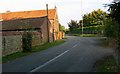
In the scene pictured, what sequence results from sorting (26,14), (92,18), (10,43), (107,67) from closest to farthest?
(107,67) < (10,43) < (26,14) < (92,18)

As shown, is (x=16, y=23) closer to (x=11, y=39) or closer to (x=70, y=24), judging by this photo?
(x=11, y=39)

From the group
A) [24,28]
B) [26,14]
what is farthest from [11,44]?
[26,14]

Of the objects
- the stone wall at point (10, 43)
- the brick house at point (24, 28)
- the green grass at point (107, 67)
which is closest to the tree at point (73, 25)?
the brick house at point (24, 28)

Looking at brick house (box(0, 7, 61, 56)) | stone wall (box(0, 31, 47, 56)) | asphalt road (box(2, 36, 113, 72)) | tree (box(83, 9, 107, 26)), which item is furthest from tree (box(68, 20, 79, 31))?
asphalt road (box(2, 36, 113, 72))

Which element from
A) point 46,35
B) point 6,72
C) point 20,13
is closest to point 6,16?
point 20,13

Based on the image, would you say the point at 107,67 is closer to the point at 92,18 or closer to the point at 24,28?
the point at 24,28

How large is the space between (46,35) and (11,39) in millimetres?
25461

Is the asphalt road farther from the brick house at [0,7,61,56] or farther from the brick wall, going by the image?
the brick house at [0,7,61,56]

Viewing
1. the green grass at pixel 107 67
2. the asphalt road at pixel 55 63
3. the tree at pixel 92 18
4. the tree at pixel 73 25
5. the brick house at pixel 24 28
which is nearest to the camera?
the green grass at pixel 107 67

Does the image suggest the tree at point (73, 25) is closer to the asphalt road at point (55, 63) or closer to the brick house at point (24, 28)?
the brick house at point (24, 28)

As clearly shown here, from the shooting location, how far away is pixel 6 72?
16359 mm

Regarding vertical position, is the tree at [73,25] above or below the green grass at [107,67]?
above

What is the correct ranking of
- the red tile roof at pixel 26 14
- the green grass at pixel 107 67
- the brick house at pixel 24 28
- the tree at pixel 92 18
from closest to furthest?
the green grass at pixel 107 67, the brick house at pixel 24 28, the red tile roof at pixel 26 14, the tree at pixel 92 18

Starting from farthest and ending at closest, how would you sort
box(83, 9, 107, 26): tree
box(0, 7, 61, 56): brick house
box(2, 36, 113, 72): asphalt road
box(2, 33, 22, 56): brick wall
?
box(83, 9, 107, 26): tree, box(0, 7, 61, 56): brick house, box(2, 33, 22, 56): brick wall, box(2, 36, 113, 72): asphalt road
